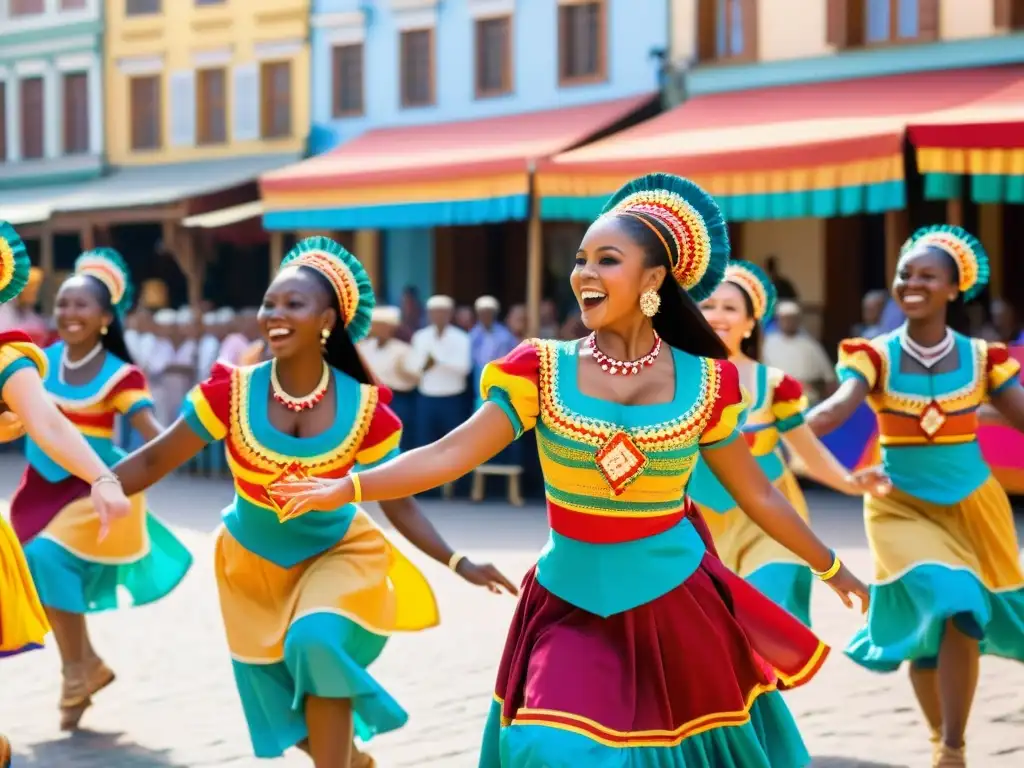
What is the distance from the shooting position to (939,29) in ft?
66.7

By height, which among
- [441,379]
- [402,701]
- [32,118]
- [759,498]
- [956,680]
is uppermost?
[32,118]

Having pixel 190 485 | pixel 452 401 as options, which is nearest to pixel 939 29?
pixel 452 401

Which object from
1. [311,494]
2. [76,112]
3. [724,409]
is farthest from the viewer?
[76,112]

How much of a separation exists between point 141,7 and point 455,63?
7460 millimetres

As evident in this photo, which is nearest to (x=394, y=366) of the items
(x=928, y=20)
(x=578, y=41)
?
(x=928, y=20)

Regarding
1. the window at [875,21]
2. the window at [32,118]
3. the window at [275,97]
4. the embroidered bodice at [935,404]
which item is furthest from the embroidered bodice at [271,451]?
the window at [32,118]

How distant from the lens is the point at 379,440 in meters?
6.08

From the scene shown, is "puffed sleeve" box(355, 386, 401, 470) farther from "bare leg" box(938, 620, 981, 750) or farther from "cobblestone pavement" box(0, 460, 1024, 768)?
"bare leg" box(938, 620, 981, 750)

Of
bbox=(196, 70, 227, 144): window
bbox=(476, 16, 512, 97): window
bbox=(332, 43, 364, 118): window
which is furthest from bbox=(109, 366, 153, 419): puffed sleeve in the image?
bbox=(196, 70, 227, 144): window

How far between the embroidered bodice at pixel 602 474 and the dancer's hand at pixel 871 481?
142 cm

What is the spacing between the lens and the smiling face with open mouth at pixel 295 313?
6.08 m

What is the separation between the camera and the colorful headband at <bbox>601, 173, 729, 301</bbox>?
469 centimetres

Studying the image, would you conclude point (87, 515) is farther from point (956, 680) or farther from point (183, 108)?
point (183, 108)

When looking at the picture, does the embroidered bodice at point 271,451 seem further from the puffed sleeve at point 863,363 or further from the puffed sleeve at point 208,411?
the puffed sleeve at point 863,363
